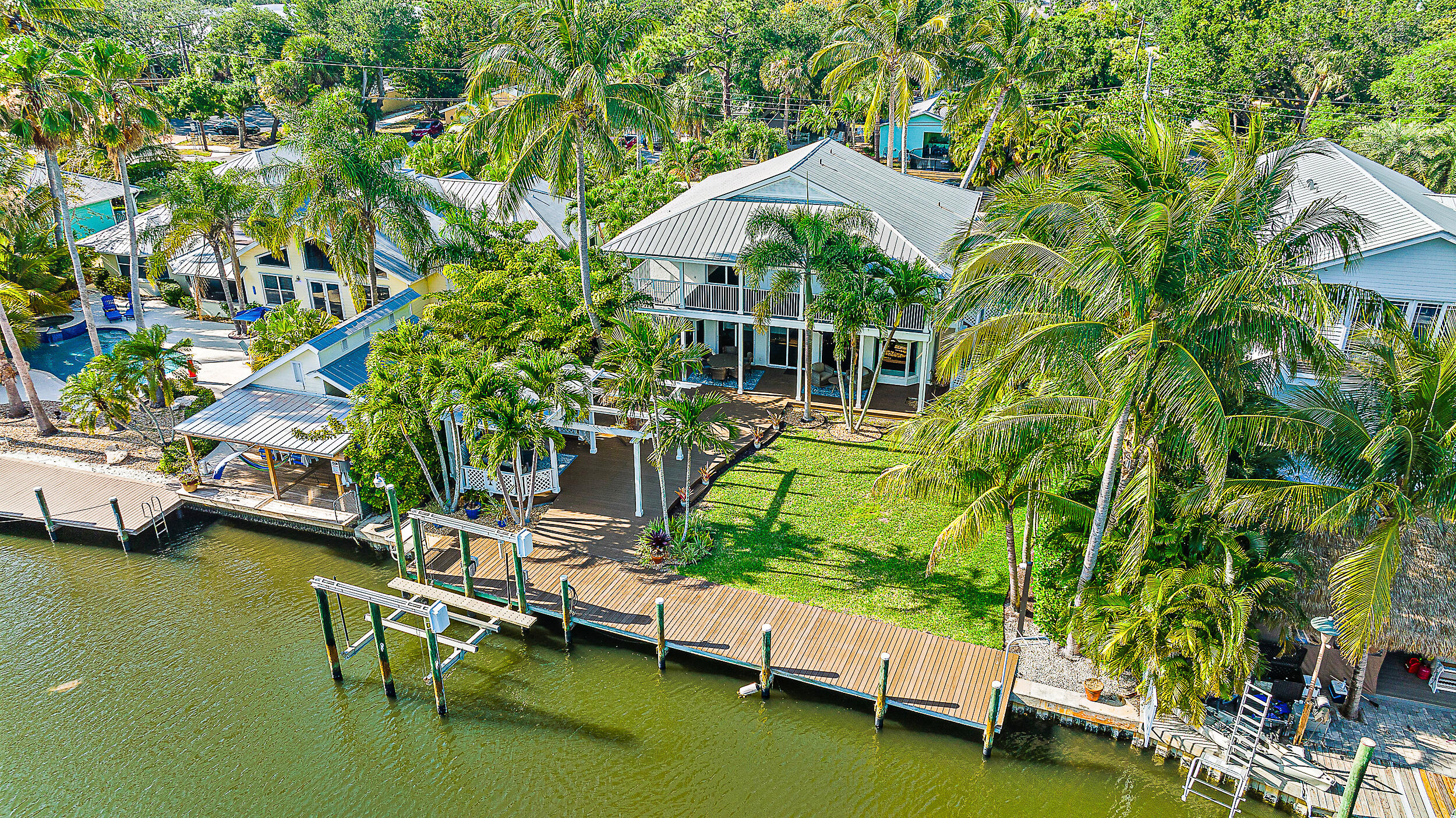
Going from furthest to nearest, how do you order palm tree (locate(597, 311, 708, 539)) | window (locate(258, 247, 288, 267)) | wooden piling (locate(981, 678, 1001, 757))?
window (locate(258, 247, 288, 267))
palm tree (locate(597, 311, 708, 539))
wooden piling (locate(981, 678, 1001, 757))

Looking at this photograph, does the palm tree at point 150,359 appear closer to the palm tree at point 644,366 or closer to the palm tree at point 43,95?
the palm tree at point 43,95

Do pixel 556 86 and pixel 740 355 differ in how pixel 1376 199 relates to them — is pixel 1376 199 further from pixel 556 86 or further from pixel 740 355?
pixel 556 86

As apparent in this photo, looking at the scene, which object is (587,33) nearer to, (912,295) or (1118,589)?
(912,295)

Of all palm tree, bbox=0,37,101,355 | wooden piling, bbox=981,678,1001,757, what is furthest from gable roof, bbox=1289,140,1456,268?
palm tree, bbox=0,37,101,355

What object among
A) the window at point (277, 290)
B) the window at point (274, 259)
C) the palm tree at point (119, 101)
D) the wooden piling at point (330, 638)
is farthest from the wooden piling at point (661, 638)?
the window at point (277, 290)

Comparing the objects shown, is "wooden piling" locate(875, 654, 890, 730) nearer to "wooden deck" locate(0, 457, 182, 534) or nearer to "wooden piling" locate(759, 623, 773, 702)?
"wooden piling" locate(759, 623, 773, 702)

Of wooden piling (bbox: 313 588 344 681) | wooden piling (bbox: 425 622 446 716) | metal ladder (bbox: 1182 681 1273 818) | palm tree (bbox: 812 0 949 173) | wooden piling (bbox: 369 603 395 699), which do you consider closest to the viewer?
metal ladder (bbox: 1182 681 1273 818)

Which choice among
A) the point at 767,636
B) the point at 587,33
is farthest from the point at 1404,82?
the point at 767,636
